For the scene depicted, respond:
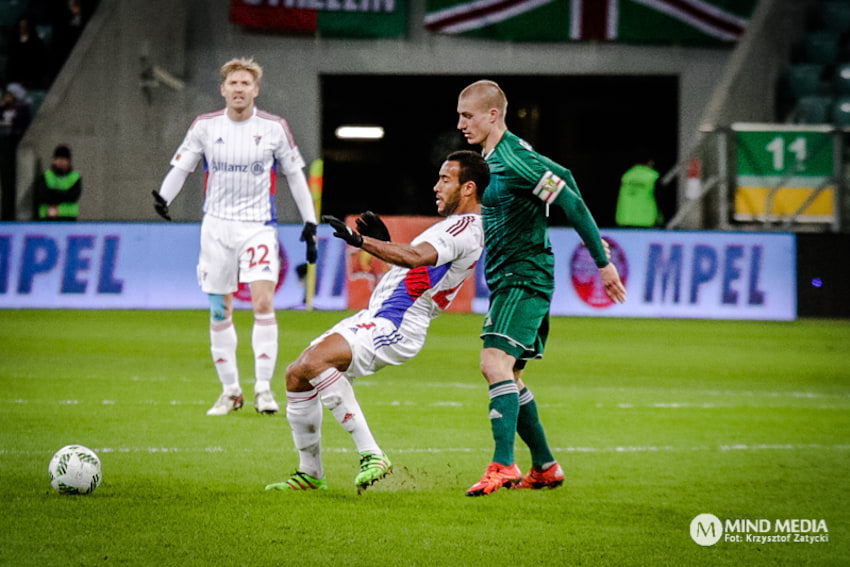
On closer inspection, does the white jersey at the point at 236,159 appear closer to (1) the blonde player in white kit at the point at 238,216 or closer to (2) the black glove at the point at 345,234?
(1) the blonde player in white kit at the point at 238,216

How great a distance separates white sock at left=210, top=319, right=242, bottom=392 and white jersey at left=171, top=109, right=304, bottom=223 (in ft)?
2.60

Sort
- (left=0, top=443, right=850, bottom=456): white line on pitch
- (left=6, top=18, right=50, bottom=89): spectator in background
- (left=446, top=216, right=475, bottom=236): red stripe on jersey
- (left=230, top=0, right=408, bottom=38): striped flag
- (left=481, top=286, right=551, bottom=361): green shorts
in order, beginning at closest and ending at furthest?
(left=446, top=216, right=475, bottom=236): red stripe on jersey, (left=481, top=286, right=551, bottom=361): green shorts, (left=0, top=443, right=850, bottom=456): white line on pitch, (left=6, top=18, right=50, bottom=89): spectator in background, (left=230, top=0, right=408, bottom=38): striped flag

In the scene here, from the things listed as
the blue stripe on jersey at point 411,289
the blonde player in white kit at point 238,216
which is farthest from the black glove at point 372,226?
the blonde player in white kit at point 238,216

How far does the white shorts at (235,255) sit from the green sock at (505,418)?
331cm

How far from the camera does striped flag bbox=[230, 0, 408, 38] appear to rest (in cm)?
2355

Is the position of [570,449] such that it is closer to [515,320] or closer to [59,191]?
[515,320]

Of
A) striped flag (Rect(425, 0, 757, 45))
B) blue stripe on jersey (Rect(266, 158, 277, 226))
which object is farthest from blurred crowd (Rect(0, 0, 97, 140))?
blue stripe on jersey (Rect(266, 158, 277, 226))

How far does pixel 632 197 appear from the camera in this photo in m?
21.5

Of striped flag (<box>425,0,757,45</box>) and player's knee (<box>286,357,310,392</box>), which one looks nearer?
player's knee (<box>286,357,310,392</box>)

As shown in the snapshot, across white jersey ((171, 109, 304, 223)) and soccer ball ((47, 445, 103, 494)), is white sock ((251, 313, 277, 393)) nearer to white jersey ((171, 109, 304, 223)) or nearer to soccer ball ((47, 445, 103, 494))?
white jersey ((171, 109, 304, 223))

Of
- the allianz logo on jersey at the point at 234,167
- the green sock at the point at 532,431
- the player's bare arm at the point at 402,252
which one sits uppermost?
the allianz logo on jersey at the point at 234,167

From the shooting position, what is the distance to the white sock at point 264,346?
9.27m

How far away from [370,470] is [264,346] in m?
3.29

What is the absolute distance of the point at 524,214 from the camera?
6.50 m
